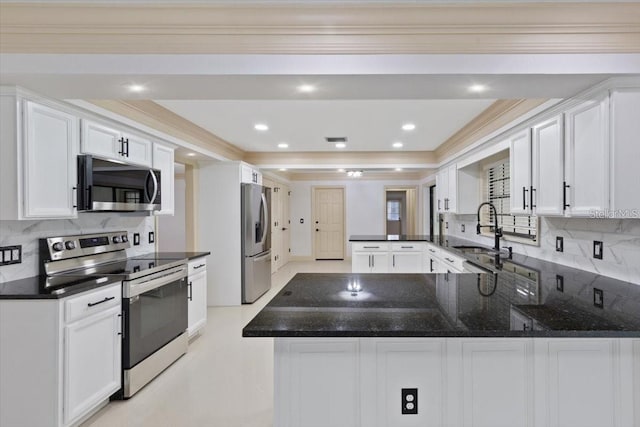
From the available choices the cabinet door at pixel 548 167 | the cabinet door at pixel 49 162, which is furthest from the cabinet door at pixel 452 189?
the cabinet door at pixel 49 162

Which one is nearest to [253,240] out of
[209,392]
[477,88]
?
[209,392]

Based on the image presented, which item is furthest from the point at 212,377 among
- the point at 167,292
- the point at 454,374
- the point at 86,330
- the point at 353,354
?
the point at 454,374

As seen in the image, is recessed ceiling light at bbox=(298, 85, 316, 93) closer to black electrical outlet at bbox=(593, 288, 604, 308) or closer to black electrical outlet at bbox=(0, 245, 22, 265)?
black electrical outlet at bbox=(593, 288, 604, 308)

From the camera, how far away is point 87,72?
1.74m

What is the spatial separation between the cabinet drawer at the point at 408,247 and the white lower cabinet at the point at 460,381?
12.2 feet

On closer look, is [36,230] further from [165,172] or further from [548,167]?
[548,167]

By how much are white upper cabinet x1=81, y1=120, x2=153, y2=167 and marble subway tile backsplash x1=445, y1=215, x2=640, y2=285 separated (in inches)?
147

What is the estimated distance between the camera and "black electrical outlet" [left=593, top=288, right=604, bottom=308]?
1594mm

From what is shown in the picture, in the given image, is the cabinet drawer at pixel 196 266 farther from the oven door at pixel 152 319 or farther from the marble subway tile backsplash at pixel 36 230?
the marble subway tile backsplash at pixel 36 230

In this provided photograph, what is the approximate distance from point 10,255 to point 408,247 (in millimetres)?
4594

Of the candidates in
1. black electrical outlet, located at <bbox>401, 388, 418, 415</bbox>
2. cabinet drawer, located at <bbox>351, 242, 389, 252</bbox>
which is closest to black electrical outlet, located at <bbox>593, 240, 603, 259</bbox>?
black electrical outlet, located at <bbox>401, 388, 418, 415</bbox>

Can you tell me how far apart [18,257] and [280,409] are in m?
2.14

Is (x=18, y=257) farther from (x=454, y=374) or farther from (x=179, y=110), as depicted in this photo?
(x=454, y=374)

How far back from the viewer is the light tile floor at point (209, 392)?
218 centimetres
